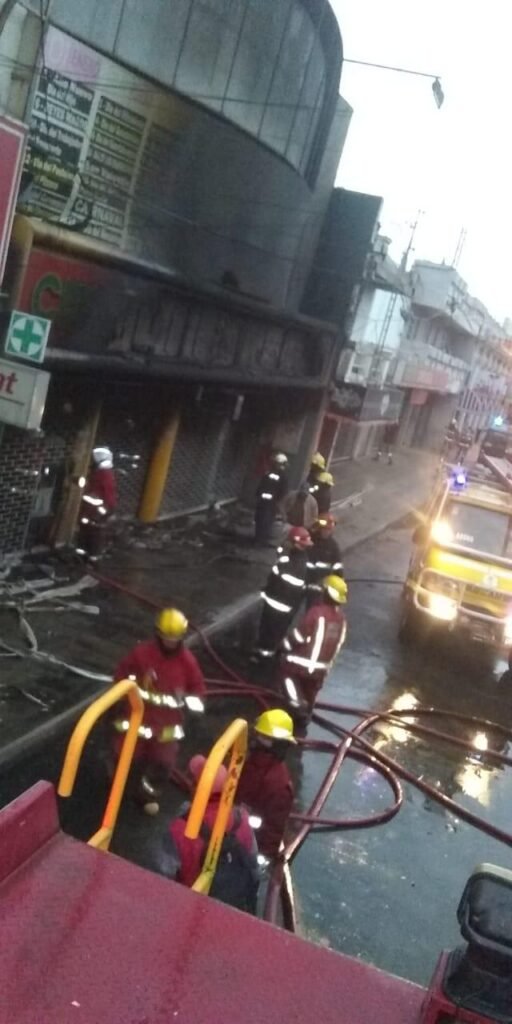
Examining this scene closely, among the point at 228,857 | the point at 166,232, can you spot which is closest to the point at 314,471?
the point at 166,232

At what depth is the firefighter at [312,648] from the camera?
8.39 metres

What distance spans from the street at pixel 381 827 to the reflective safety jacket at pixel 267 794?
86 cm

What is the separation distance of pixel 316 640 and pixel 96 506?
4.35 m

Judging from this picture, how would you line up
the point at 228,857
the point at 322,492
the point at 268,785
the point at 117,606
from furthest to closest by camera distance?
the point at 322,492 → the point at 117,606 → the point at 268,785 → the point at 228,857

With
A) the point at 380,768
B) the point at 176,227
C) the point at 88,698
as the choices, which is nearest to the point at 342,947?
the point at 380,768

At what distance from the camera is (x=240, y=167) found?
622 inches

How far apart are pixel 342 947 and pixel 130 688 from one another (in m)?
2.89

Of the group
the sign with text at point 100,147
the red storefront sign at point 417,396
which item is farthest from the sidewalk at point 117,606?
the red storefront sign at point 417,396

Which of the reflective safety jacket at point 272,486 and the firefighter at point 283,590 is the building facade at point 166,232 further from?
the firefighter at point 283,590

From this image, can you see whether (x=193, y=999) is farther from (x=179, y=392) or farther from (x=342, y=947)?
(x=179, y=392)

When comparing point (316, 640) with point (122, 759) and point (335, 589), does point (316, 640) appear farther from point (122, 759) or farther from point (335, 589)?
point (122, 759)

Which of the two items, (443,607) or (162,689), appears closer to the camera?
(162,689)

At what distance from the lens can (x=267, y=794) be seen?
5414 millimetres

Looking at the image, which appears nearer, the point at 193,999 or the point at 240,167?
the point at 193,999
